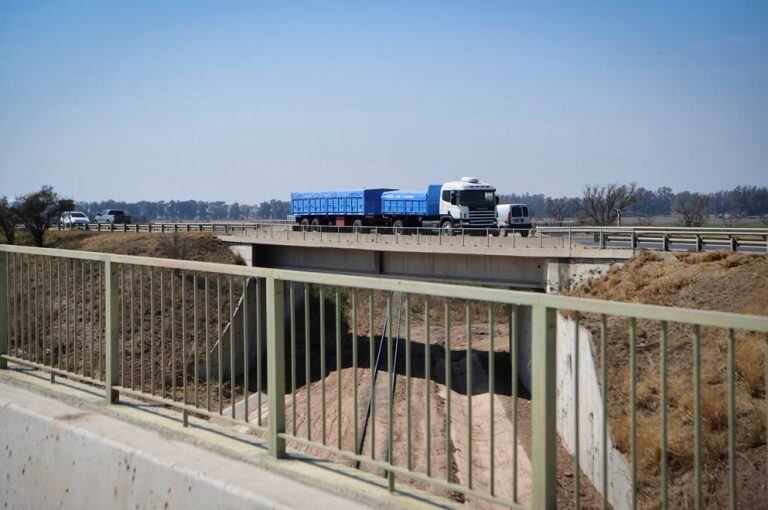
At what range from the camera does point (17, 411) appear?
4906mm

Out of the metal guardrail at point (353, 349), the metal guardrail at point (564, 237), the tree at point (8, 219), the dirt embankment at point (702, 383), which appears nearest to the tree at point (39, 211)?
the tree at point (8, 219)

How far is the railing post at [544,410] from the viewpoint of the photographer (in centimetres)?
299

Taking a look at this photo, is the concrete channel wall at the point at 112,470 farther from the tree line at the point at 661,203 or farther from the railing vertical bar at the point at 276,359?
the tree line at the point at 661,203

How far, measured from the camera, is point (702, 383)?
43.5ft

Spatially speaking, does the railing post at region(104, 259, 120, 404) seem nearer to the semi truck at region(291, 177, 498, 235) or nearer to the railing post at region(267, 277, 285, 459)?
the railing post at region(267, 277, 285, 459)

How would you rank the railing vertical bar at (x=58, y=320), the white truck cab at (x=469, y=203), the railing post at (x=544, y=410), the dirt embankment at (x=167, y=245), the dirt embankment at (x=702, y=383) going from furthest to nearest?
the dirt embankment at (x=167, y=245), the white truck cab at (x=469, y=203), the dirt embankment at (x=702, y=383), the railing vertical bar at (x=58, y=320), the railing post at (x=544, y=410)

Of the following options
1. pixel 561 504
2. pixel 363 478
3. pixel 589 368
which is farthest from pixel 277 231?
pixel 363 478

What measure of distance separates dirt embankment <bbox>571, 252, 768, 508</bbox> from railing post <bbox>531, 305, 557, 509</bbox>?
3501 mm

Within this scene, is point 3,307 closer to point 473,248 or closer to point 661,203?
point 473,248

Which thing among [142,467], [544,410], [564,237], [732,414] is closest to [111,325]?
[142,467]

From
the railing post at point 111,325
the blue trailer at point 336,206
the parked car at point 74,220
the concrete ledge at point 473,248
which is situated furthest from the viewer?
the parked car at point 74,220

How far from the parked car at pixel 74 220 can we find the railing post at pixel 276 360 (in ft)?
191

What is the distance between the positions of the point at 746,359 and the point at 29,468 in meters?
12.8

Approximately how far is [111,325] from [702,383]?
38.0 feet
